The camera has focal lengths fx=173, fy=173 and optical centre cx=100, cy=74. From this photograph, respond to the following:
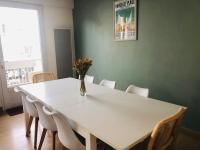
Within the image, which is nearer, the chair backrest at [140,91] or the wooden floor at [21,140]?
the chair backrest at [140,91]

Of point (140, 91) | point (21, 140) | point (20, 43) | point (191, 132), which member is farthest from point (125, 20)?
point (21, 140)

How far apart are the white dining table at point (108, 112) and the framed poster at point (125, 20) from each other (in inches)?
51.4

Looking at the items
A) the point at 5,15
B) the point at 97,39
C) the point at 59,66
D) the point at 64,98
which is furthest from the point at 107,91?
the point at 5,15

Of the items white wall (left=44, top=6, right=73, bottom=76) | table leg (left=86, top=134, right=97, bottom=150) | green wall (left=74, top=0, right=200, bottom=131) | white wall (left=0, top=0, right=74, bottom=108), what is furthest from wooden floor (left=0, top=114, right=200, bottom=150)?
white wall (left=44, top=6, right=73, bottom=76)

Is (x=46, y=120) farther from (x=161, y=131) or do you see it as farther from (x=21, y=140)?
(x=161, y=131)

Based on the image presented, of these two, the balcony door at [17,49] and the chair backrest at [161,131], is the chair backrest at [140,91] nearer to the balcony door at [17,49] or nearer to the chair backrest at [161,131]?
the chair backrest at [161,131]

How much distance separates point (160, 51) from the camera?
2801mm

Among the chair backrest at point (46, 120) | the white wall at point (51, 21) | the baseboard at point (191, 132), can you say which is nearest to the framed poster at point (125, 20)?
the white wall at point (51, 21)

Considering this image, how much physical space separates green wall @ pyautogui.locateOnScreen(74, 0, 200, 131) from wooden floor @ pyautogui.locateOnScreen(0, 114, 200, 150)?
0.22m

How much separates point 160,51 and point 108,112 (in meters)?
1.61

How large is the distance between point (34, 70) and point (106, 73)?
70.2 inches

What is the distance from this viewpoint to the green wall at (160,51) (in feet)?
7.96

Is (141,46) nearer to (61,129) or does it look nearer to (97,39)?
(97,39)

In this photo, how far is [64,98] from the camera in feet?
7.06
